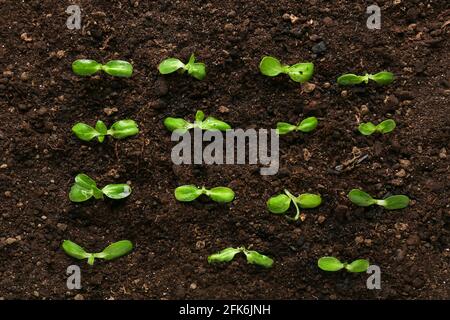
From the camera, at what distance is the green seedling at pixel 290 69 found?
173 cm

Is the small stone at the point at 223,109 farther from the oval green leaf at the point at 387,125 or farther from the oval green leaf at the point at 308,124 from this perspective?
the oval green leaf at the point at 387,125

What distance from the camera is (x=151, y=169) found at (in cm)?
174

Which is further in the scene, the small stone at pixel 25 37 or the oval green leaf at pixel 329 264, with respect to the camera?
the small stone at pixel 25 37

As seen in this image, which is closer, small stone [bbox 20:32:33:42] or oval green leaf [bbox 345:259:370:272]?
oval green leaf [bbox 345:259:370:272]

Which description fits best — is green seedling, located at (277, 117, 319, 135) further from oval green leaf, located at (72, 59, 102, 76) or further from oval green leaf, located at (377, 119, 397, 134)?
oval green leaf, located at (72, 59, 102, 76)

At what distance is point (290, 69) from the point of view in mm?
1731

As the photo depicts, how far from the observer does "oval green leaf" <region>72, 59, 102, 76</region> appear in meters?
1.73

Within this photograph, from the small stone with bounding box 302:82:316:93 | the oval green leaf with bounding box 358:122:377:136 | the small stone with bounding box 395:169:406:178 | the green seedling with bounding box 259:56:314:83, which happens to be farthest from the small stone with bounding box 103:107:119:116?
the small stone with bounding box 395:169:406:178

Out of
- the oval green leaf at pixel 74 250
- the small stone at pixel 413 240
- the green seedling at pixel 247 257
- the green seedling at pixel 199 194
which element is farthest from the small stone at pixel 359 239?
the oval green leaf at pixel 74 250

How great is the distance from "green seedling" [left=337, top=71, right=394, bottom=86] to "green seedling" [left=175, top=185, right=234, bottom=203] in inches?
16.2

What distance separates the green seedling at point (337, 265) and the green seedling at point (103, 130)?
0.58m
